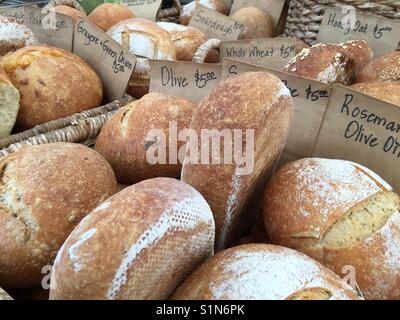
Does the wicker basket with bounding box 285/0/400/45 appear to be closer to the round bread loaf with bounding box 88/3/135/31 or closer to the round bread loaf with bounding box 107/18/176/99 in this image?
the round bread loaf with bounding box 107/18/176/99

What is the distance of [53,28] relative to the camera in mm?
1900

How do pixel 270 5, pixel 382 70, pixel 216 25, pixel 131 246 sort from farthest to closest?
pixel 270 5
pixel 216 25
pixel 382 70
pixel 131 246

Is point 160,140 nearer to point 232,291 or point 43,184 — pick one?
point 43,184

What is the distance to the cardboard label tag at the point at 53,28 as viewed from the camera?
185cm

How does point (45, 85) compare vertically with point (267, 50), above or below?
below

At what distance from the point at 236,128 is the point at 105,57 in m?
1.11

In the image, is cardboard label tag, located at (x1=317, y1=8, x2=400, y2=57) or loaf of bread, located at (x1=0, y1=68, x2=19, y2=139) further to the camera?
cardboard label tag, located at (x1=317, y1=8, x2=400, y2=57)

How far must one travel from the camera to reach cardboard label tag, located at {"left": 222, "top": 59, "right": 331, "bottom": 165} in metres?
1.13

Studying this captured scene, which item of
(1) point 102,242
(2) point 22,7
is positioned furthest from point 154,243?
(2) point 22,7

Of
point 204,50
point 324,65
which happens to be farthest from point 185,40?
point 324,65

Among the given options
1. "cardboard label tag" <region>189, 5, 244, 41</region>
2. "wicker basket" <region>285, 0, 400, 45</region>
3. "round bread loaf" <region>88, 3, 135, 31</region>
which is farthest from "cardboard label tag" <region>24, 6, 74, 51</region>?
"wicker basket" <region>285, 0, 400, 45</region>

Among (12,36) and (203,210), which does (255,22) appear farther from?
(203,210)

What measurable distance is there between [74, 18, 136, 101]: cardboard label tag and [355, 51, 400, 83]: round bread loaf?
83 centimetres

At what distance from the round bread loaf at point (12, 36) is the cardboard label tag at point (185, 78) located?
2.16ft
